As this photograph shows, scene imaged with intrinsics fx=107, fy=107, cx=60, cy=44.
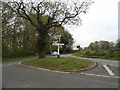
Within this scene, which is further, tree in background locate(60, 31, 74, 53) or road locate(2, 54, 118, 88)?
tree in background locate(60, 31, 74, 53)

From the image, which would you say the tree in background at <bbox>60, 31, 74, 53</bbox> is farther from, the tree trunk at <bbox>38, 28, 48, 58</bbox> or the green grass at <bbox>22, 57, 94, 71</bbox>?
the green grass at <bbox>22, 57, 94, 71</bbox>

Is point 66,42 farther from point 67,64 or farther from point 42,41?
point 67,64

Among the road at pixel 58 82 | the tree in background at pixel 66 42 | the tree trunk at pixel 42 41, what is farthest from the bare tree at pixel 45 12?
the tree in background at pixel 66 42

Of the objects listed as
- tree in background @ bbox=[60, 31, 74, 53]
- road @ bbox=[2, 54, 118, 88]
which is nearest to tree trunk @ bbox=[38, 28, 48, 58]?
road @ bbox=[2, 54, 118, 88]

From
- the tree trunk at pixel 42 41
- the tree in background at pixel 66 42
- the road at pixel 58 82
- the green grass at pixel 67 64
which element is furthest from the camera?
the tree in background at pixel 66 42

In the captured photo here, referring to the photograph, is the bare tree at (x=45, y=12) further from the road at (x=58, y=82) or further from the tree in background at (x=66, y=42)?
the tree in background at (x=66, y=42)

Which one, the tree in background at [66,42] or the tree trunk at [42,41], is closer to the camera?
the tree trunk at [42,41]

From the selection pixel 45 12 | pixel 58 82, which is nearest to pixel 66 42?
pixel 45 12

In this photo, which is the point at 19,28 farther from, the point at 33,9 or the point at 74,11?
the point at 74,11

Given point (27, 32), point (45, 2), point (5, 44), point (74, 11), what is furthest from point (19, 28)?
point (74, 11)

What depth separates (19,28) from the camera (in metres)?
27.5

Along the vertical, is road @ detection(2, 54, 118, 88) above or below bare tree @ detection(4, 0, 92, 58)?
below

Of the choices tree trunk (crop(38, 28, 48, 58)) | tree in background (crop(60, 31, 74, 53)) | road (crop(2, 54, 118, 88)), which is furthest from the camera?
tree in background (crop(60, 31, 74, 53))

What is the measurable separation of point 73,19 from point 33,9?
5.69 metres
